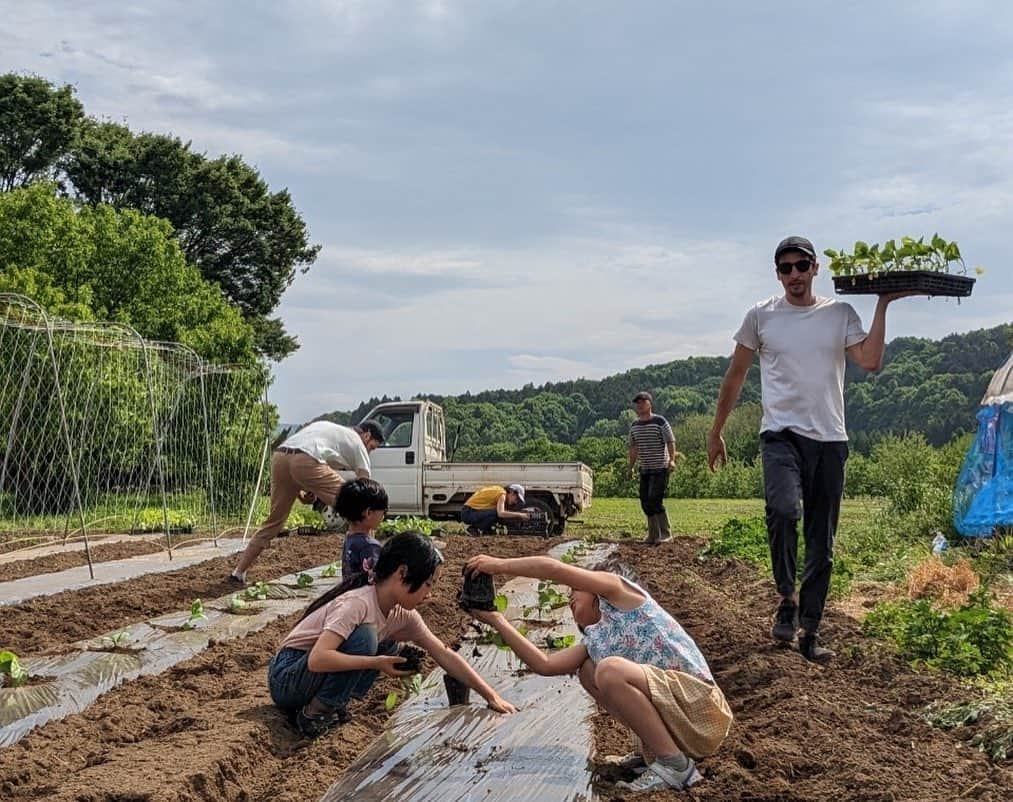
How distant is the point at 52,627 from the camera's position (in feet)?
21.7

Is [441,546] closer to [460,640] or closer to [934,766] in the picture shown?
[460,640]

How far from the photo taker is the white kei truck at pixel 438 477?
15.7 meters

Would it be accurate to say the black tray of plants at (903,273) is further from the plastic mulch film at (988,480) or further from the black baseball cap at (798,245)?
the plastic mulch film at (988,480)

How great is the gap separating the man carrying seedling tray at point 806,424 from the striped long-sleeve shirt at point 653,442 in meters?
7.45

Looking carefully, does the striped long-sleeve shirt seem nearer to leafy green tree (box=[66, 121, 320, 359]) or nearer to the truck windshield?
the truck windshield

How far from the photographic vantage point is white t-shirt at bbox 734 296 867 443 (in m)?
5.34

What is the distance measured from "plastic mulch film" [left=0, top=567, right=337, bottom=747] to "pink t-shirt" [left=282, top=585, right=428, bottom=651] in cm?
117

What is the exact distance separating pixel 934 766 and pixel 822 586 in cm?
184

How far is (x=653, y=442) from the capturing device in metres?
12.9

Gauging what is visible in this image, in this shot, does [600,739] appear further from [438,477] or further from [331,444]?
[438,477]

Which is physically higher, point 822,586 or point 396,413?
point 396,413

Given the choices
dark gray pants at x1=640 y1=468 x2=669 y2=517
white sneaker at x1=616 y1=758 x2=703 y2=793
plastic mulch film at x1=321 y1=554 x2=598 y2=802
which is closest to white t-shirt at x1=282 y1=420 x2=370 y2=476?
plastic mulch film at x1=321 y1=554 x2=598 y2=802

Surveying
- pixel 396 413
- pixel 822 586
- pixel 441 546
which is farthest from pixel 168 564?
pixel 822 586

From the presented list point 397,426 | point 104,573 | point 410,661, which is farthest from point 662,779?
point 397,426
